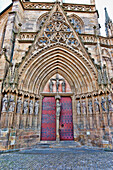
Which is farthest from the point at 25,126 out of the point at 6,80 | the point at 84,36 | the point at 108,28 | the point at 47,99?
the point at 108,28

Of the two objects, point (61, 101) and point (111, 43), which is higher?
point (111, 43)

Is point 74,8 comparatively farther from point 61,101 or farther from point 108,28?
point 61,101

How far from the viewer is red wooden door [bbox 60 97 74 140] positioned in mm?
7480

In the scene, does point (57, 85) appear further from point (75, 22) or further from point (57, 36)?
point (75, 22)

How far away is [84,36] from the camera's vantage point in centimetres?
921

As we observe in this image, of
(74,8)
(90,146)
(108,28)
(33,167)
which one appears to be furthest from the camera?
(74,8)

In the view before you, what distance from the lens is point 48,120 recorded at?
7781 mm

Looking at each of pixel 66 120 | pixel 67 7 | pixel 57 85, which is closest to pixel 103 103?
pixel 66 120

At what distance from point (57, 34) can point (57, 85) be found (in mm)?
4152

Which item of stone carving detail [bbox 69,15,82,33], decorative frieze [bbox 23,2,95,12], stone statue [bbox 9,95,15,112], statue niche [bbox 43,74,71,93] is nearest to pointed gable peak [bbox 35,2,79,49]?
stone carving detail [bbox 69,15,82,33]

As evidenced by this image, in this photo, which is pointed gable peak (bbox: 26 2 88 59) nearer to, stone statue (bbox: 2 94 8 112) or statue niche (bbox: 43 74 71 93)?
statue niche (bbox: 43 74 71 93)

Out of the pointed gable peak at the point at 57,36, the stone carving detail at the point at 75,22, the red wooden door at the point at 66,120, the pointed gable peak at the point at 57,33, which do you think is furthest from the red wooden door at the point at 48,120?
the stone carving detail at the point at 75,22

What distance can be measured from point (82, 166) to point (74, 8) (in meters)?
14.5

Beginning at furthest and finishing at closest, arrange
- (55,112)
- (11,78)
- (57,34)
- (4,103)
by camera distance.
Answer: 1. (57,34)
2. (55,112)
3. (11,78)
4. (4,103)
